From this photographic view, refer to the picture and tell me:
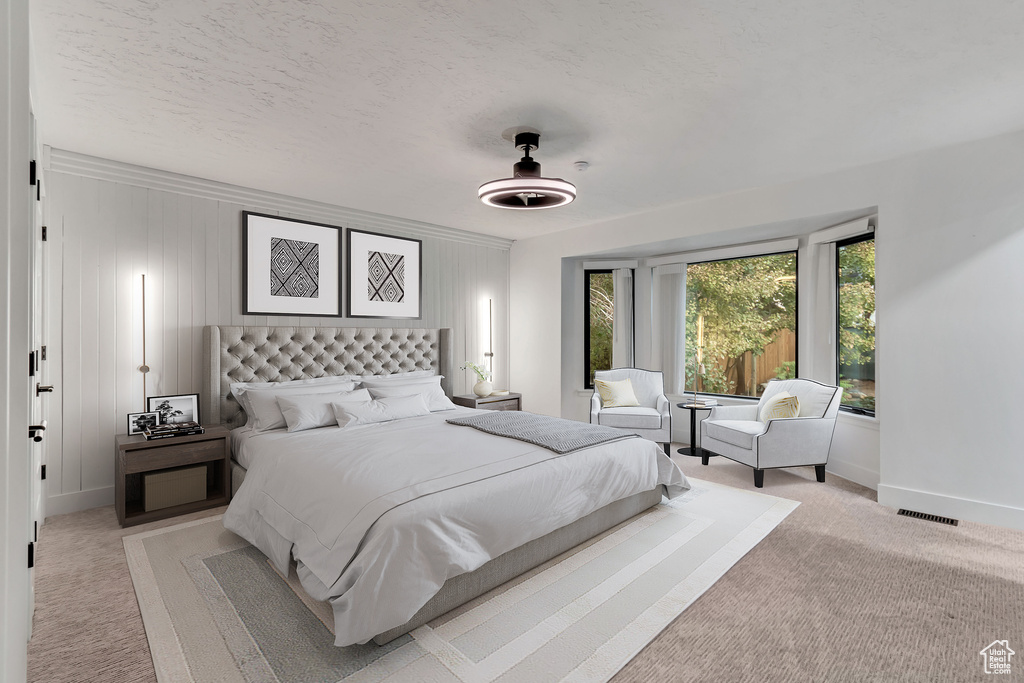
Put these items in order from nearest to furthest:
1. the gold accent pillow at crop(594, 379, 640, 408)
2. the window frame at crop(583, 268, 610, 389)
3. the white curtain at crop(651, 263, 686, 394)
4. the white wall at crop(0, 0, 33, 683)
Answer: the white wall at crop(0, 0, 33, 683) < the gold accent pillow at crop(594, 379, 640, 408) < the white curtain at crop(651, 263, 686, 394) < the window frame at crop(583, 268, 610, 389)

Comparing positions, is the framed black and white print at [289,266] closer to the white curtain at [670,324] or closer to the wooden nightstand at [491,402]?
the wooden nightstand at [491,402]

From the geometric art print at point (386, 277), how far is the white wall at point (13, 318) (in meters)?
3.54

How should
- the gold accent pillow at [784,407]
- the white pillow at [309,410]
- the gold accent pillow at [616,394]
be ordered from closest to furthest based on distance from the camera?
the white pillow at [309,410] → the gold accent pillow at [784,407] → the gold accent pillow at [616,394]

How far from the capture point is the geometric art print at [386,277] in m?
4.99

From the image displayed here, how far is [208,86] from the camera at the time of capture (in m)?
2.51

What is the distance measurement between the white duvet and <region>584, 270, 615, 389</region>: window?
9.66 feet

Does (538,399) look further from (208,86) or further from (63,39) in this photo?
(63,39)

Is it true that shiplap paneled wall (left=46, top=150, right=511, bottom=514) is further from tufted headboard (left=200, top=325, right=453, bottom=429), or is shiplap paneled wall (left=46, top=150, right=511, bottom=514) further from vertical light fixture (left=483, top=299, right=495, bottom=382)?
vertical light fixture (left=483, top=299, right=495, bottom=382)

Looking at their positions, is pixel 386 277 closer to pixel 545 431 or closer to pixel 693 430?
pixel 545 431

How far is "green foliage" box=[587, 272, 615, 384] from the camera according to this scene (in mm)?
6324

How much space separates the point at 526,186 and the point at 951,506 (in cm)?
360

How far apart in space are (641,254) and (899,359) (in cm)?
283

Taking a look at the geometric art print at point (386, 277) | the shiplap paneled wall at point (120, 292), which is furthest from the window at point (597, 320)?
the shiplap paneled wall at point (120, 292)

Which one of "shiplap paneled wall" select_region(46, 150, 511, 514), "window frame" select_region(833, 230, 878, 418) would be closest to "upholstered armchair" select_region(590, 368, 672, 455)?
"window frame" select_region(833, 230, 878, 418)
